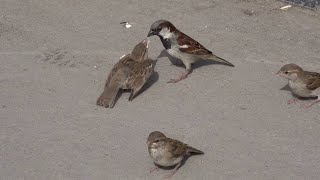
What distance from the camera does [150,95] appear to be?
7449mm

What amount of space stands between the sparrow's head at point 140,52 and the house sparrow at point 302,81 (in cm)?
167

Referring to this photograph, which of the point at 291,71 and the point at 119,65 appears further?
the point at 119,65

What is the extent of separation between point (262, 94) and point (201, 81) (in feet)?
2.59

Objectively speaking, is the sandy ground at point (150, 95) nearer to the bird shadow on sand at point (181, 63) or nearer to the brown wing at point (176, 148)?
the bird shadow on sand at point (181, 63)

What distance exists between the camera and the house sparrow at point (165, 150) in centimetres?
590

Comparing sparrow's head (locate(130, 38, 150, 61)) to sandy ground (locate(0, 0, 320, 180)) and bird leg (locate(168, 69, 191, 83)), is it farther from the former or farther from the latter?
bird leg (locate(168, 69, 191, 83))

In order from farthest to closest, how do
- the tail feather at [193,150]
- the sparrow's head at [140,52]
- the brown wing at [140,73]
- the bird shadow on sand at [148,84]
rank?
the sparrow's head at [140,52], the bird shadow on sand at [148,84], the brown wing at [140,73], the tail feather at [193,150]

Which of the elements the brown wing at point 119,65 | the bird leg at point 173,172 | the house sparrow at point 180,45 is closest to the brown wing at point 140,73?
the brown wing at point 119,65

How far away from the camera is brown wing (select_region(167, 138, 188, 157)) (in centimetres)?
591

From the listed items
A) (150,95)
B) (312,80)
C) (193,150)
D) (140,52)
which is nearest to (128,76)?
(150,95)

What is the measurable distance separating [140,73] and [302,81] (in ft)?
6.17

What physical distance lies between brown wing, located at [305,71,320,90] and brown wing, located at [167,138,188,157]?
74.9 inches

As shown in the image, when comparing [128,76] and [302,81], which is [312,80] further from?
[128,76]

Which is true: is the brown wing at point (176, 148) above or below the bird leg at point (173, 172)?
above
